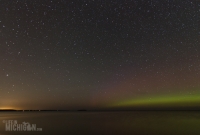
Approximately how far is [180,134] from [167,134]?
118 cm

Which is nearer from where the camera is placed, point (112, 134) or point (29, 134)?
point (29, 134)

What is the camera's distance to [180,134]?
17297 millimetres

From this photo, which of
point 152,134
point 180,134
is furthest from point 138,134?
point 180,134

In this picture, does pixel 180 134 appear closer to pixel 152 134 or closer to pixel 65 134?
pixel 152 134

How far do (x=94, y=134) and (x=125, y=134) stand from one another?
9.54 feet

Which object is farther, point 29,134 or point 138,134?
point 138,134

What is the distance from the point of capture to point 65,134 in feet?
55.7

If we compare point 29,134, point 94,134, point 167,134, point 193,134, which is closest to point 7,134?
point 29,134

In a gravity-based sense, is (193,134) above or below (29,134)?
below

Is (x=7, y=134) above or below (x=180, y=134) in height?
above

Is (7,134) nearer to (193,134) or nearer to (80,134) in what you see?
(80,134)

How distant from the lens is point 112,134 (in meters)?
17.0

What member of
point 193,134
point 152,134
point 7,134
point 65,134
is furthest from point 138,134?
point 7,134

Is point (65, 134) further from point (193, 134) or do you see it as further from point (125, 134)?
point (193, 134)
